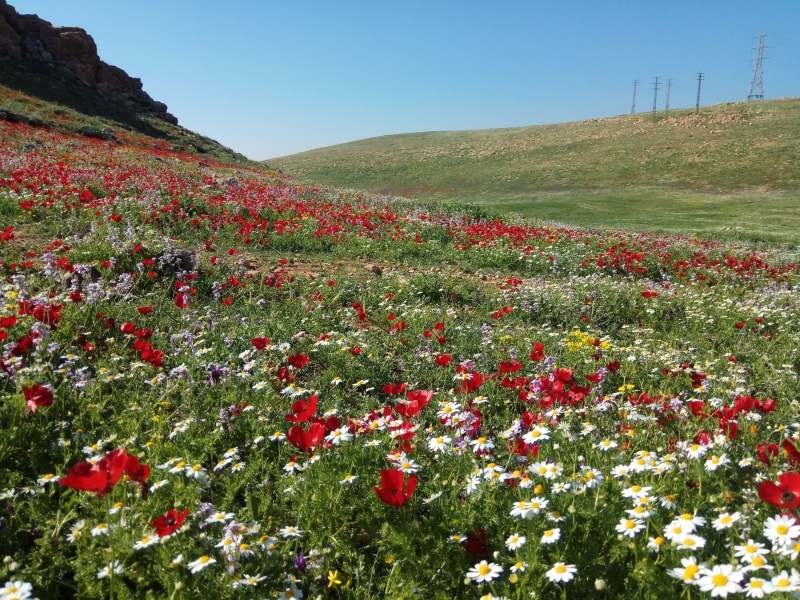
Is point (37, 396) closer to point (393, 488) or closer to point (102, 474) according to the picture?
point (102, 474)

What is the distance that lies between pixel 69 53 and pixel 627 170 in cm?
5707

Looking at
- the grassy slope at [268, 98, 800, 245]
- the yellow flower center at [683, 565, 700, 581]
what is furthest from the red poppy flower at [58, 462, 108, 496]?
the grassy slope at [268, 98, 800, 245]

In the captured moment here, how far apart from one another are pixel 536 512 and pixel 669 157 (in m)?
63.6

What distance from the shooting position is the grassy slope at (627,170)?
107 ft

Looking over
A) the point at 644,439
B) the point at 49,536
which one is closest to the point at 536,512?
the point at 644,439

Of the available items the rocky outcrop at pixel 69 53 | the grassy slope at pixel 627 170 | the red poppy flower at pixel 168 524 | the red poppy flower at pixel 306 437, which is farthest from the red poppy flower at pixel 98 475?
the rocky outcrop at pixel 69 53

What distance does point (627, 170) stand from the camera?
54219mm

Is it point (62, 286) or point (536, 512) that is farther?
point (62, 286)

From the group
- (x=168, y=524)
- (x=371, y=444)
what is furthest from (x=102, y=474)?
(x=371, y=444)

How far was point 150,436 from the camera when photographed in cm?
314

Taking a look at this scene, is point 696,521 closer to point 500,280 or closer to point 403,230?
point 500,280

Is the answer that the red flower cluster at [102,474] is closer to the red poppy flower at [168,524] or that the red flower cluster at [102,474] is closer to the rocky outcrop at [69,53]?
the red poppy flower at [168,524]

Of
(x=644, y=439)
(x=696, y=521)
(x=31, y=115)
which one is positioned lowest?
(x=644, y=439)

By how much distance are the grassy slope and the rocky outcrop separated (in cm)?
2159
